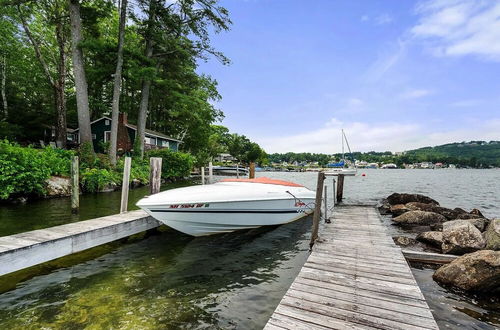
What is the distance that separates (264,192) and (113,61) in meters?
19.7

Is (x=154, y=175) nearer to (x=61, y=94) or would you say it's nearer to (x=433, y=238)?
(x=433, y=238)

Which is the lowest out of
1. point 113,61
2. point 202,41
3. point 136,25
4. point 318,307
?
point 318,307

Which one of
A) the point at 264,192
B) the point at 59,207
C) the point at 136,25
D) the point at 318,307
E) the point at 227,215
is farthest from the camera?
the point at 136,25

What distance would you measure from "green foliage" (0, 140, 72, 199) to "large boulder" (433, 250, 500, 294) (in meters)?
15.0

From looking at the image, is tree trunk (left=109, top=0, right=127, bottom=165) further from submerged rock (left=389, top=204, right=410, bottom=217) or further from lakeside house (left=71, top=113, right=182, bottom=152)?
submerged rock (left=389, top=204, right=410, bottom=217)

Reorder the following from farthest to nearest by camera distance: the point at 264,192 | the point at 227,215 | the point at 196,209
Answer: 1. the point at 264,192
2. the point at 227,215
3. the point at 196,209

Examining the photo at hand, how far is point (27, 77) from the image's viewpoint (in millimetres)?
29562

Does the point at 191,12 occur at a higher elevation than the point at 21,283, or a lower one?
higher

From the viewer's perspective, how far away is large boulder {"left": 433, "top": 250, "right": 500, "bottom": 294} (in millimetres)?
4770

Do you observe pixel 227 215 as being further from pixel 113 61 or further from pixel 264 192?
pixel 113 61

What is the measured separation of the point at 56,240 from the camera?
531 centimetres

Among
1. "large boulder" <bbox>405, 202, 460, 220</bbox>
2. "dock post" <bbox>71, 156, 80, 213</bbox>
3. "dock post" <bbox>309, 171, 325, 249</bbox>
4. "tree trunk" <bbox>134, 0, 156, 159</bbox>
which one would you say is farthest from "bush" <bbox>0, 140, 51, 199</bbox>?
"large boulder" <bbox>405, 202, 460, 220</bbox>

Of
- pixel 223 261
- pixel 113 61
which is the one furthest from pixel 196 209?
pixel 113 61

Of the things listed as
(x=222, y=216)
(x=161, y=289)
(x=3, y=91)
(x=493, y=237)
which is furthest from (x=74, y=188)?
(x=3, y=91)
